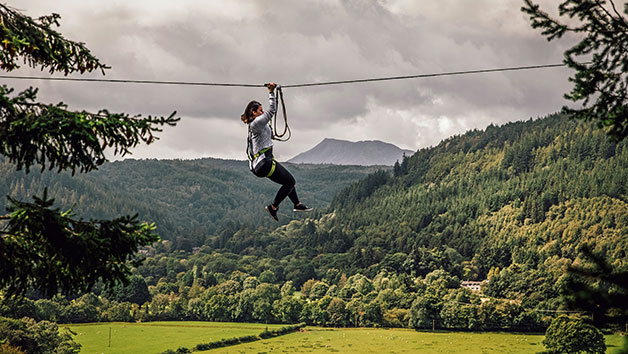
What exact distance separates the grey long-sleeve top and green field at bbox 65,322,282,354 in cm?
8508

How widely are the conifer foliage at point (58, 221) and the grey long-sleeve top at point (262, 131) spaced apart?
3114 mm

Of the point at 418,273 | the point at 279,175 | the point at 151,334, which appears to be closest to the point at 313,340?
the point at 151,334

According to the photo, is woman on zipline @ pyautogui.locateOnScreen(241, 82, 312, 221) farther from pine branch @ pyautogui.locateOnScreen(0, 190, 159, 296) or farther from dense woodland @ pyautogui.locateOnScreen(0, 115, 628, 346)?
dense woodland @ pyautogui.locateOnScreen(0, 115, 628, 346)

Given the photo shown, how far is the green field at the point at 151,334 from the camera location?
94.2 metres

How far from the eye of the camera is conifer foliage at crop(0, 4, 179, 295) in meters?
8.44

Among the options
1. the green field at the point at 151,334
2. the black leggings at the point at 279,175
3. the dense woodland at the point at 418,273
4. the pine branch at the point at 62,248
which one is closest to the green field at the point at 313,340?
the green field at the point at 151,334

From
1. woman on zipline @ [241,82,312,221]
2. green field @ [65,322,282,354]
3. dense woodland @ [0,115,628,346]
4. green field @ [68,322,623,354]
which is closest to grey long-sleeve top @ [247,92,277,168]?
woman on zipline @ [241,82,312,221]

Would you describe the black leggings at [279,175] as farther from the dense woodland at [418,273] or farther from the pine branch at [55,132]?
the dense woodland at [418,273]

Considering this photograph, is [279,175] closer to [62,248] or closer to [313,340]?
[62,248]

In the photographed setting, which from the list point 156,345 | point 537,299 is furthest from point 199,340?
point 537,299

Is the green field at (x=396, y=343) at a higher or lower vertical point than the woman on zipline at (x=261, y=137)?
lower

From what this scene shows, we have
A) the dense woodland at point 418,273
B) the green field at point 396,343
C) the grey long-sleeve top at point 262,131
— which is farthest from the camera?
the dense woodland at point 418,273

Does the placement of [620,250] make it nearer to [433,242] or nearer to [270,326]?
[433,242]

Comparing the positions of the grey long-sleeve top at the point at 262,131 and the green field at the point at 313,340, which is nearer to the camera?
the grey long-sleeve top at the point at 262,131
